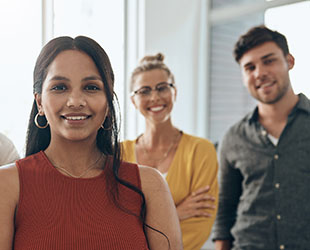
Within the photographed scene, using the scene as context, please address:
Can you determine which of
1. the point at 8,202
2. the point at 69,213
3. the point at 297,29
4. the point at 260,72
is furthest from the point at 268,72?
A: the point at 8,202

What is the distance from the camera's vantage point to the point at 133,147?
223 cm

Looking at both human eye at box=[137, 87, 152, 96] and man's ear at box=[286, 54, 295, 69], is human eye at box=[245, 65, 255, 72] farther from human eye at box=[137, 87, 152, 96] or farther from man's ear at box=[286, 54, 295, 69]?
human eye at box=[137, 87, 152, 96]

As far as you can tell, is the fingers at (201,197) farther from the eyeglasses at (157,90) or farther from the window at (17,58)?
the window at (17,58)

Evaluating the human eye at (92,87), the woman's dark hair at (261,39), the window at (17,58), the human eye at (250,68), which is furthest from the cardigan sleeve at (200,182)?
the window at (17,58)

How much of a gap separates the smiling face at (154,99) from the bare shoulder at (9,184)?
1093mm

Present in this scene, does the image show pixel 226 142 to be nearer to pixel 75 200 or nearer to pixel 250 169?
pixel 250 169

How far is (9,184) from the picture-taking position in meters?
1.17

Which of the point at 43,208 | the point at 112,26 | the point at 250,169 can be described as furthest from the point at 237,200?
the point at 112,26

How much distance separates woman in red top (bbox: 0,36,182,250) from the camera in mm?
1147

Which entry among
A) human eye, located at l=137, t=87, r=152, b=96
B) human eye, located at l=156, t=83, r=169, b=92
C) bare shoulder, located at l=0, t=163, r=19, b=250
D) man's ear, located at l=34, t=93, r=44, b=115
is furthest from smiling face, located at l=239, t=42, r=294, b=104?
bare shoulder, located at l=0, t=163, r=19, b=250

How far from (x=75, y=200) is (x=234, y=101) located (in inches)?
107

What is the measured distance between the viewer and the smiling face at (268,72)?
2.19 m

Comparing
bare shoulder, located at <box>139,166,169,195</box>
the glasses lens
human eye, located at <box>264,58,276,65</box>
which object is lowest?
bare shoulder, located at <box>139,166,169,195</box>

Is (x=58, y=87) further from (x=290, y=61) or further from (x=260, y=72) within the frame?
(x=290, y=61)
